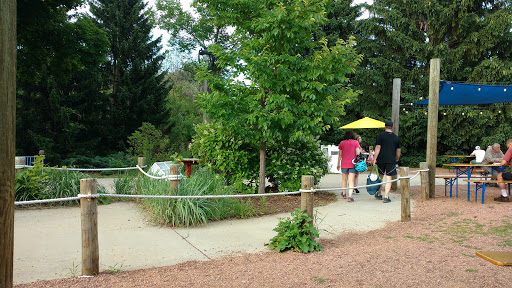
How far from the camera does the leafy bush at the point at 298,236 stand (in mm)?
4938

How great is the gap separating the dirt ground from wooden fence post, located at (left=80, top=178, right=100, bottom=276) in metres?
0.14

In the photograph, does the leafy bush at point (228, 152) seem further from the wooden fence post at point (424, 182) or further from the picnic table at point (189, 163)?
the wooden fence post at point (424, 182)

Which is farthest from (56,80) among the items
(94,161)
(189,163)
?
(189,163)

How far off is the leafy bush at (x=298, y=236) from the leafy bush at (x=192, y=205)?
1.61 m

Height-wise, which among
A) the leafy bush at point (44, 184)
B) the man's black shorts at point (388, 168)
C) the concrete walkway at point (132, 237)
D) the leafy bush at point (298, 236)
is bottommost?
the concrete walkway at point (132, 237)

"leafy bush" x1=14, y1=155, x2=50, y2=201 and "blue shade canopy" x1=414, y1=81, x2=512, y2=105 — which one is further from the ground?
"blue shade canopy" x1=414, y1=81, x2=512, y2=105

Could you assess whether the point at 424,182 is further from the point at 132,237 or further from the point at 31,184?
the point at 31,184

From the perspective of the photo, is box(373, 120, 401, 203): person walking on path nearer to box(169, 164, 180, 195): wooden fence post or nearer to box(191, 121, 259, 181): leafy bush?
box(191, 121, 259, 181): leafy bush

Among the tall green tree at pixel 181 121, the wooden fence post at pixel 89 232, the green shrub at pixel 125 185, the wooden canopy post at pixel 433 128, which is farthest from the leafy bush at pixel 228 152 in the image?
the tall green tree at pixel 181 121

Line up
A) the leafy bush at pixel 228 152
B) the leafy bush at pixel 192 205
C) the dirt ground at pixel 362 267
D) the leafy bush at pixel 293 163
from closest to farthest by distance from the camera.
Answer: the dirt ground at pixel 362 267, the leafy bush at pixel 192 205, the leafy bush at pixel 228 152, the leafy bush at pixel 293 163

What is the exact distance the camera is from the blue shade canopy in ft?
39.7

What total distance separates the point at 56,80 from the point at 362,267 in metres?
20.6

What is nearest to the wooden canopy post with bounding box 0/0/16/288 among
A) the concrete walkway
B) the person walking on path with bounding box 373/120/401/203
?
the concrete walkway

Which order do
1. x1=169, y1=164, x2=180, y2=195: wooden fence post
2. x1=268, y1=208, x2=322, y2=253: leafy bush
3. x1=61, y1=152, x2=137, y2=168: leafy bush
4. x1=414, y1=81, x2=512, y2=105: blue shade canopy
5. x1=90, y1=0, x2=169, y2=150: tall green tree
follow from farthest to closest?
x1=90, y1=0, x2=169, y2=150: tall green tree < x1=61, y1=152, x2=137, y2=168: leafy bush < x1=414, y1=81, x2=512, y2=105: blue shade canopy < x1=169, y1=164, x2=180, y2=195: wooden fence post < x1=268, y1=208, x2=322, y2=253: leafy bush
